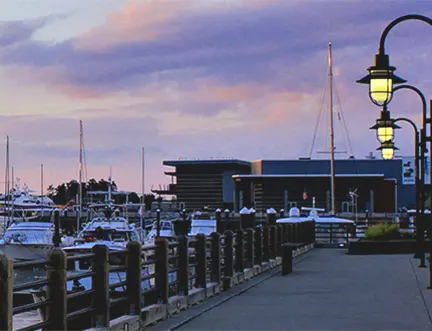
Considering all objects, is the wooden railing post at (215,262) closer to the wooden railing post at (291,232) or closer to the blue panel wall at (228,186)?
the wooden railing post at (291,232)

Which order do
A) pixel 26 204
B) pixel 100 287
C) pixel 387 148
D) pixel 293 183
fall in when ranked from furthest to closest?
1. pixel 293 183
2. pixel 26 204
3. pixel 387 148
4. pixel 100 287

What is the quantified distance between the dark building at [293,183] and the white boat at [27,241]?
42.9m

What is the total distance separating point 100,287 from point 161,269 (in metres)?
3.29

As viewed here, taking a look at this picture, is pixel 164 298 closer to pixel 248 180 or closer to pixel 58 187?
pixel 248 180


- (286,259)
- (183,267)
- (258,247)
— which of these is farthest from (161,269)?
(258,247)

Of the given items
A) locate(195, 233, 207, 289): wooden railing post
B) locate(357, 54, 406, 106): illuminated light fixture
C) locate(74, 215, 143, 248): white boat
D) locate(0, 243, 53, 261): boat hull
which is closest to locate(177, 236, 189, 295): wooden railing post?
locate(195, 233, 207, 289): wooden railing post

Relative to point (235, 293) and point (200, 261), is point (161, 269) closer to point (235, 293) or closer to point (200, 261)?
point (200, 261)

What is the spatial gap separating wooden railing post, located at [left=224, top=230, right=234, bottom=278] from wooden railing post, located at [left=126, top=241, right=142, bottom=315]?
7.30m

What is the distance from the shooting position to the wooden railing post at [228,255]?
20.6 m

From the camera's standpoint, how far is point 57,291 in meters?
10.1

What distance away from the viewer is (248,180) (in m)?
94.7

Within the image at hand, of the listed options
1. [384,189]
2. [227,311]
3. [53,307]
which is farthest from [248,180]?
[53,307]

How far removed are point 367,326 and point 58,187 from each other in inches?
5888

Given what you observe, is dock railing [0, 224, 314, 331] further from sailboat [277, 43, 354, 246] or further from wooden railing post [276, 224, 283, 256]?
sailboat [277, 43, 354, 246]
